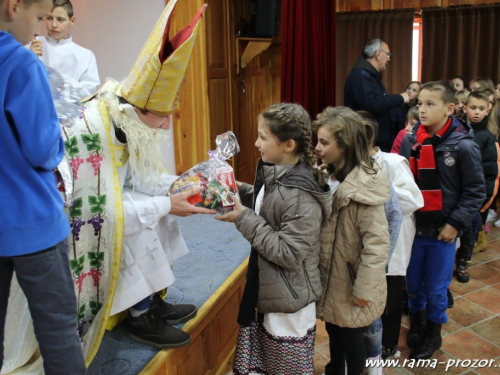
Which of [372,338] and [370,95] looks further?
[370,95]

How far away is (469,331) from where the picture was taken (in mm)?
2453

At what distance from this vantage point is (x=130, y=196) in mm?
1536

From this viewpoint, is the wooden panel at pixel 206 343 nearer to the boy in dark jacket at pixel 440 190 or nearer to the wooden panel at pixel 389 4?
the boy in dark jacket at pixel 440 190

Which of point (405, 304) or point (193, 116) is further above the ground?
point (193, 116)

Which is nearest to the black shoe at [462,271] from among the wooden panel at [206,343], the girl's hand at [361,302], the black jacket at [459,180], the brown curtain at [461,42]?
the black jacket at [459,180]

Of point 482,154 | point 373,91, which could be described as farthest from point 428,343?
point 373,91

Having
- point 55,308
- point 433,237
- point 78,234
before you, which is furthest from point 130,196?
point 433,237

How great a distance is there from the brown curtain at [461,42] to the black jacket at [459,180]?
158 inches

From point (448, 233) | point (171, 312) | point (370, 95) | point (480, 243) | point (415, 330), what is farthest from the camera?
point (480, 243)

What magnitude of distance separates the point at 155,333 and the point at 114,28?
7.22 feet

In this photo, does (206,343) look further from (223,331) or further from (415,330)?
(415,330)

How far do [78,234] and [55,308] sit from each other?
1.12 ft

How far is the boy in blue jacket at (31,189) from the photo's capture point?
3.22 ft

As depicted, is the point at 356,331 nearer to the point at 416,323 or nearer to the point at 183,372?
the point at 183,372
